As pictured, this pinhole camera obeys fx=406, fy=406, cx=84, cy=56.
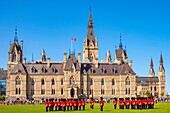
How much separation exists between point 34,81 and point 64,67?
9.22m

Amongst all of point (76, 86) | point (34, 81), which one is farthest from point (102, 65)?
point (34, 81)

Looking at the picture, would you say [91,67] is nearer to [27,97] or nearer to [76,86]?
[76,86]

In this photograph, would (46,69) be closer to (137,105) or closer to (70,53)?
(70,53)

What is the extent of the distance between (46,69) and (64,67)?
5274mm

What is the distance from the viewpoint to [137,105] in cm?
5922

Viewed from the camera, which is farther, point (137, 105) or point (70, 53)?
point (70, 53)

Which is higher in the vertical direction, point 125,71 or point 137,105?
point 125,71

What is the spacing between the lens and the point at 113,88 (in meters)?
116

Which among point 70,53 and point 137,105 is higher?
point 70,53

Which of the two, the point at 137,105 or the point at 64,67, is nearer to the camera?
the point at 137,105

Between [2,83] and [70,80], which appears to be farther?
[2,83]

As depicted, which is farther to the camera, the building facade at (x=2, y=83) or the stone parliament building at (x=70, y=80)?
the building facade at (x=2, y=83)

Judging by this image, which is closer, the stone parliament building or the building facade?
the stone parliament building

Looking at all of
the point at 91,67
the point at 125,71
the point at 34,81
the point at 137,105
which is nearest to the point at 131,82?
the point at 125,71
